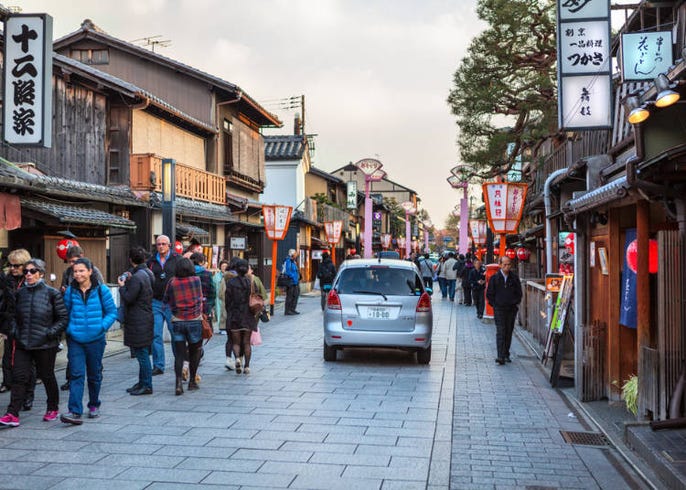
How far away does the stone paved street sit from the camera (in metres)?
5.88

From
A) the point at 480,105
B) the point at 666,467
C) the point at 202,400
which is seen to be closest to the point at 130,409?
the point at 202,400

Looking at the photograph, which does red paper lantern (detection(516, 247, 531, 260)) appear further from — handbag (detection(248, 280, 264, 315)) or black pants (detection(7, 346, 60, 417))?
black pants (detection(7, 346, 60, 417))

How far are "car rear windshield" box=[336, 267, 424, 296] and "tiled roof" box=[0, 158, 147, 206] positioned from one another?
222 inches

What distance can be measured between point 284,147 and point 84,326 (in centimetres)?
3462

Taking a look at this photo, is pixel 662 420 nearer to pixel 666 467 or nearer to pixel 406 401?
pixel 666 467

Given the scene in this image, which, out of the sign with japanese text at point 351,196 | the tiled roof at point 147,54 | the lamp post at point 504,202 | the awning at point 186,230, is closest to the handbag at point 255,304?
the awning at point 186,230

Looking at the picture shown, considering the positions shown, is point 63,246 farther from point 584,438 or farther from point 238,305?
point 584,438

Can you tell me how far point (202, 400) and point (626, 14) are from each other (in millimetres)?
9482

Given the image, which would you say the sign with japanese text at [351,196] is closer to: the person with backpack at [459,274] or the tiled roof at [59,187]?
the person with backpack at [459,274]

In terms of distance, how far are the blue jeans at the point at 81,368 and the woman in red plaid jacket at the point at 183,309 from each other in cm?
175

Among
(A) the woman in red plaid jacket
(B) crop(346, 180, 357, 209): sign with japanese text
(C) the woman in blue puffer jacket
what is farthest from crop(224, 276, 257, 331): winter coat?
Result: (B) crop(346, 180, 357, 209): sign with japanese text

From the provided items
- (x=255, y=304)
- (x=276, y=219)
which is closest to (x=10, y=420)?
(x=255, y=304)

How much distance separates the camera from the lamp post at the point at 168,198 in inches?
671

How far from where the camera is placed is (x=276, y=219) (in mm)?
23328
